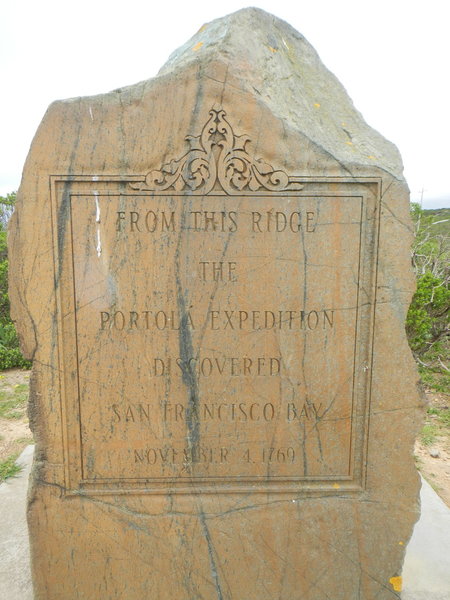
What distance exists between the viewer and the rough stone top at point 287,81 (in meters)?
2.03

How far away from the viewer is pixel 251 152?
2.05 meters

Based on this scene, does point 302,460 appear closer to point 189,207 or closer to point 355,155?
point 189,207

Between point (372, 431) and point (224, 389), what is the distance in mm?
799

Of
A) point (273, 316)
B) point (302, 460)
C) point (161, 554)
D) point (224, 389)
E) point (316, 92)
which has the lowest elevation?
point (161, 554)

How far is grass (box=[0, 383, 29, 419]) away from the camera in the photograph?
15.3ft

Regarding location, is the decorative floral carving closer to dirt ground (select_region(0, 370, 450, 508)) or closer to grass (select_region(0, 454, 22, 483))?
grass (select_region(0, 454, 22, 483))

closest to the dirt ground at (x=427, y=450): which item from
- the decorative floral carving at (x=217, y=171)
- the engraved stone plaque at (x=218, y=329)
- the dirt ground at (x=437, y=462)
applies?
the dirt ground at (x=437, y=462)

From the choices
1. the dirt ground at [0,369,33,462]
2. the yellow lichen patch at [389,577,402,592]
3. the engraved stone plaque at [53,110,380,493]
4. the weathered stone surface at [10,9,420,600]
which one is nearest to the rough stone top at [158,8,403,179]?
the weathered stone surface at [10,9,420,600]

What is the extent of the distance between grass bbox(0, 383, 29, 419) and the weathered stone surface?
8.92 ft

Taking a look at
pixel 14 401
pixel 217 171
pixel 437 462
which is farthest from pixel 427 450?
pixel 14 401

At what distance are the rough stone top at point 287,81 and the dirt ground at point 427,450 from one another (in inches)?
107

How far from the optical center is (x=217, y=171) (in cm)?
206

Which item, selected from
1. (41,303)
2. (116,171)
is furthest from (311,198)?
(41,303)

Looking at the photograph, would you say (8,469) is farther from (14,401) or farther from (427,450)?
(427,450)
